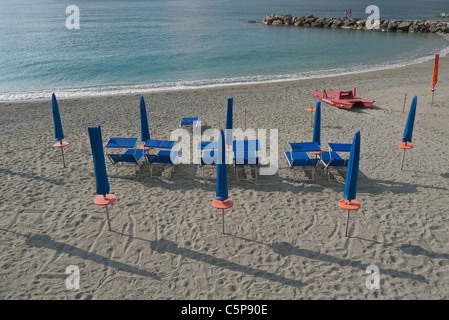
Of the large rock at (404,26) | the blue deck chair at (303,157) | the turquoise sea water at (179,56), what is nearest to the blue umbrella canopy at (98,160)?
the blue deck chair at (303,157)

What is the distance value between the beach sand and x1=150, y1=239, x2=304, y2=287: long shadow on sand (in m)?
0.03

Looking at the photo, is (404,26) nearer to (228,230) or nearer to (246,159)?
(246,159)

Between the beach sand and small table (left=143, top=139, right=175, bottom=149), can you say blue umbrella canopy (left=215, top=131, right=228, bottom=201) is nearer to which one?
the beach sand

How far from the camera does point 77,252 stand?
662cm

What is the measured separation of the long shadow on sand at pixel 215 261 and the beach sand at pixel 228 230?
0.03 m

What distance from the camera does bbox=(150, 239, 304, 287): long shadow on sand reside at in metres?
5.90

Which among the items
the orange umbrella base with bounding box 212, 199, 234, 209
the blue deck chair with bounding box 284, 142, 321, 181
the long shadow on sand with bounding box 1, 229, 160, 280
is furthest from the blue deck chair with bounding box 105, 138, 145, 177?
the blue deck chair with bounding box 284, 142, 321, 181

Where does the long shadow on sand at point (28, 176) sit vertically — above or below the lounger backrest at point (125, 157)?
below

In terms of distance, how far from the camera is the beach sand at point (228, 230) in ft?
19.1

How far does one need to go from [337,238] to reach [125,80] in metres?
23.0

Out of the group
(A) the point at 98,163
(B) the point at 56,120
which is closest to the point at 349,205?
(A) the point at 98,163

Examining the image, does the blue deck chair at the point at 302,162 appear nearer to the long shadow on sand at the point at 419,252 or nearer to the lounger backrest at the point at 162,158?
the long shadow on sand at the point at 419,252

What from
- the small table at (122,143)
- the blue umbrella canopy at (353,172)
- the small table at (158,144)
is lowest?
the small table at (158,144)

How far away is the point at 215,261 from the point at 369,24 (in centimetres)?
5893
